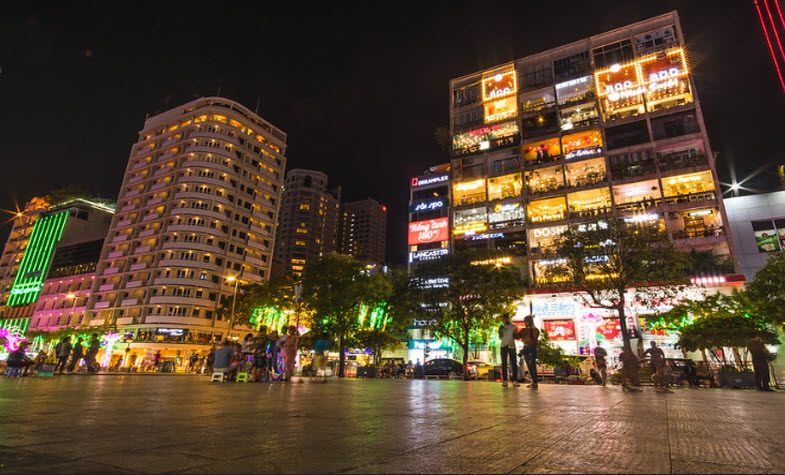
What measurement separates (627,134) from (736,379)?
27581mm

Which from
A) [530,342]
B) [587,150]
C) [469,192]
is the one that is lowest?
[530,342]

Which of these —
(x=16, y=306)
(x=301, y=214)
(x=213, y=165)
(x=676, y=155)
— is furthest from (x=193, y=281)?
(x=301, y=214)

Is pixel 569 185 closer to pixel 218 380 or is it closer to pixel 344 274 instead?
pixel 344 274

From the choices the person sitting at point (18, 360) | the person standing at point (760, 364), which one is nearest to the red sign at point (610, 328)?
the person standing at point (760, 364)

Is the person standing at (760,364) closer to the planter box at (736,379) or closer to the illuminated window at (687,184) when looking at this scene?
the planter box at (736,379)

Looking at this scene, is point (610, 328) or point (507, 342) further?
point (610, 328)

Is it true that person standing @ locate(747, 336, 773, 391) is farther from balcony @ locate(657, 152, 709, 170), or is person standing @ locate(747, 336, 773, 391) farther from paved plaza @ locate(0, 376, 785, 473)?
balcony @ locate(657, 152, 709, 170)

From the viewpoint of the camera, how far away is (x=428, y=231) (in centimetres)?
4997

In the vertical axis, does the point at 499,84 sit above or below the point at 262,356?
above

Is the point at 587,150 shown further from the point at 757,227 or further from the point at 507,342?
the point at 507,342

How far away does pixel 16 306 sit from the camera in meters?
79.6

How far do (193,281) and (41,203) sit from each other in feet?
208

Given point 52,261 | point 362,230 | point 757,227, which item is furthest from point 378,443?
point 362,230

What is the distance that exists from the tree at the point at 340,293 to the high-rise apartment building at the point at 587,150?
12.9 m
